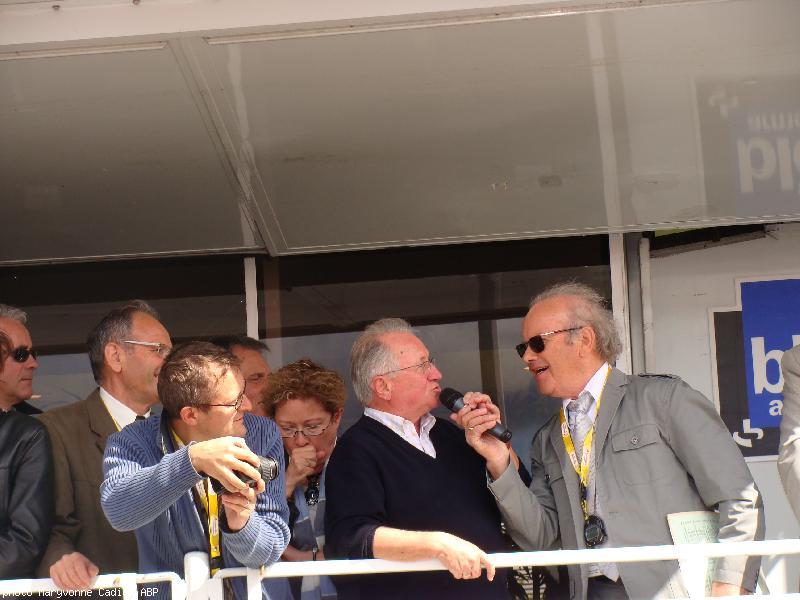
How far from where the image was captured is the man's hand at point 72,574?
3084mm

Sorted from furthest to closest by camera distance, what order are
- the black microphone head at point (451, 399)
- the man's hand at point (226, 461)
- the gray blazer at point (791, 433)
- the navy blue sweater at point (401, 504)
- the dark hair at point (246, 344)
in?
the dark hair at point (246, 344)
the black microphone head at point (451, 399)
the gray blazer at point (791, 433)
the navy blue sweater at point (401, 504)
the man's hand at point (226, 461)

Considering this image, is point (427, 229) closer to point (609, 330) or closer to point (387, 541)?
point (609, 330)

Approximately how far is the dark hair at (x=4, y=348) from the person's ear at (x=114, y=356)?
39cm

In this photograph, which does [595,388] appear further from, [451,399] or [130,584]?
[130,584]

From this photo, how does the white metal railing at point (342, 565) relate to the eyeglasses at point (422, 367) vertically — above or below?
below

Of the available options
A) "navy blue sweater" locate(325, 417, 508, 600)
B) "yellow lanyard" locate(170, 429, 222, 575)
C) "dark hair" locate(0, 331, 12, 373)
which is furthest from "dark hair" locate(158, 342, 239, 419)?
"dark hair" locate(0, 331, 12, 373)

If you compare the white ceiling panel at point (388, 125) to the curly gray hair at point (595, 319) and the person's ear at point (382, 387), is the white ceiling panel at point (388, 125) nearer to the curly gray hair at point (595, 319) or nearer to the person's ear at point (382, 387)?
the curly gray hair at point (595, 319)

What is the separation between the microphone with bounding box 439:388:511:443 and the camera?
3.60m

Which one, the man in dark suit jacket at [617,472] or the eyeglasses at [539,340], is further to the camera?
the eyeglasses at [539,340]

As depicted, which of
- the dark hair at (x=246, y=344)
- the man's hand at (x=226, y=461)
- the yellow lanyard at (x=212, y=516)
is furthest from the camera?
the dark hair at (x=246, y=344)

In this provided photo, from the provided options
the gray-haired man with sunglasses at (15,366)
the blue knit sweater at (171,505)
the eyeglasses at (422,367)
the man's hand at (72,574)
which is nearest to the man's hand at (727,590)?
the eyeglasses at (422,367)

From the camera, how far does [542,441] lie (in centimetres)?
391

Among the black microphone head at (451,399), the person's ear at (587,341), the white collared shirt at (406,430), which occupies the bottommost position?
the white collared shirt at (406,430)

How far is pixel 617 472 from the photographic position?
3604mm
